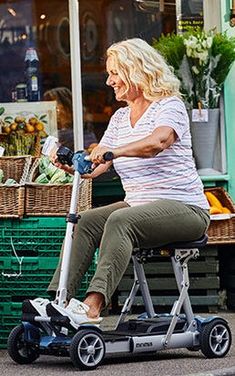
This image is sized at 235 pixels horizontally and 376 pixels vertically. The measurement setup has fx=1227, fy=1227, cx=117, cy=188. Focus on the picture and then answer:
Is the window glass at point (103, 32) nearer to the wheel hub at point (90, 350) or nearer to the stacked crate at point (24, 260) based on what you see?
the stacked crate at point (24, 260)

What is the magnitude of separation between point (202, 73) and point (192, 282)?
155 cm

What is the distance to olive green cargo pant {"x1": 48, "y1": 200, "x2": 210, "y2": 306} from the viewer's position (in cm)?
643

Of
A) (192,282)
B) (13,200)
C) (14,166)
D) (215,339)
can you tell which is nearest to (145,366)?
(215,339)

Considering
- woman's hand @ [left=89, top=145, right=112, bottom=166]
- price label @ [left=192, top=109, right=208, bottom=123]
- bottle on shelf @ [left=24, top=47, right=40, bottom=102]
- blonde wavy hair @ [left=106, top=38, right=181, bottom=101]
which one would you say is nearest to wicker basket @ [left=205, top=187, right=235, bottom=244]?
price label @ [left=192, top=109, right=208, bottom=123]

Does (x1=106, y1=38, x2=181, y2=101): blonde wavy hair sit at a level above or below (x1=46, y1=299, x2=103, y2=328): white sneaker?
above

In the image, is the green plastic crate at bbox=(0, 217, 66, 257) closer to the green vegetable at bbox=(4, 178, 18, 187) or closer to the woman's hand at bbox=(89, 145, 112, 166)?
the green vegetable at bbox=(4, 178, 18, 187)

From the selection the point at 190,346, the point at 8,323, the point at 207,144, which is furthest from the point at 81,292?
the point at 207,144

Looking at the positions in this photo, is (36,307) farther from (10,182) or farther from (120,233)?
(10,182)

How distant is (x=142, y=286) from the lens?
7.00 meters

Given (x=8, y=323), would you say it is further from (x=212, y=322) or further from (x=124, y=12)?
(x=124, y=12)

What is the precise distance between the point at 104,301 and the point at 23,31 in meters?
3.89

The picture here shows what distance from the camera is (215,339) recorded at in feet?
22.5

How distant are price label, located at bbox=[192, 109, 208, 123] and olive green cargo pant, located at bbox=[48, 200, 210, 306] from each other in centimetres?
236

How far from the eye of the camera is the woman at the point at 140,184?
6438 mm
